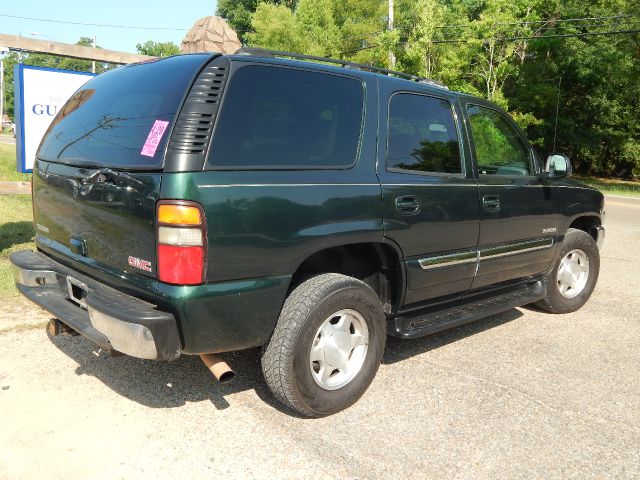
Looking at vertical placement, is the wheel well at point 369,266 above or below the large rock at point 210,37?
below

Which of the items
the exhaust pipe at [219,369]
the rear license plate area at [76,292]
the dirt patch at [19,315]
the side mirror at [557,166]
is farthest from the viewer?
the side mirror at [557,166]

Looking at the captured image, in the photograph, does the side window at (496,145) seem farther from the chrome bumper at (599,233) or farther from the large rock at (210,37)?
the large rock at (210,37)

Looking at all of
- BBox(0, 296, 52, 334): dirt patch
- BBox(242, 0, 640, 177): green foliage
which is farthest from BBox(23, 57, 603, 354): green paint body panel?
BBox(242, 0, 640, 177): green foliage

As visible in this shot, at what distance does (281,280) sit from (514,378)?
1.97 meters

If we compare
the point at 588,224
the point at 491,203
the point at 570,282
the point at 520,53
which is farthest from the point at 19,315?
the point at 520,53

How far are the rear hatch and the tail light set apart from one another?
0.08 meters

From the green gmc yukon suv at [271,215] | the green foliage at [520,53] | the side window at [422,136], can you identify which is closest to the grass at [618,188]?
the green foliage at [520,53]

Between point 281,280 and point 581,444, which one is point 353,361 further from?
point 581,444

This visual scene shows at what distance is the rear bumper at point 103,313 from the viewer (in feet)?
8.64

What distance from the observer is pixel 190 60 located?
3020 millimetres

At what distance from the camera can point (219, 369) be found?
9.52 ft

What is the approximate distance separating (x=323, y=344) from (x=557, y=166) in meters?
2.81

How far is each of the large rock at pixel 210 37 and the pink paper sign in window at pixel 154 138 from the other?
7.10 meters

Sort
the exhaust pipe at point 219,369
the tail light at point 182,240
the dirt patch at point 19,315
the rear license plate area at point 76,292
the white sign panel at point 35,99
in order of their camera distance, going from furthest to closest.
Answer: the white sign panel at point 35,99 < the dirt patch at point 19,315 < the rear license plate area at point 76,292 < the exhaust pipe at point 219,369 < the tail light at point 182,240
